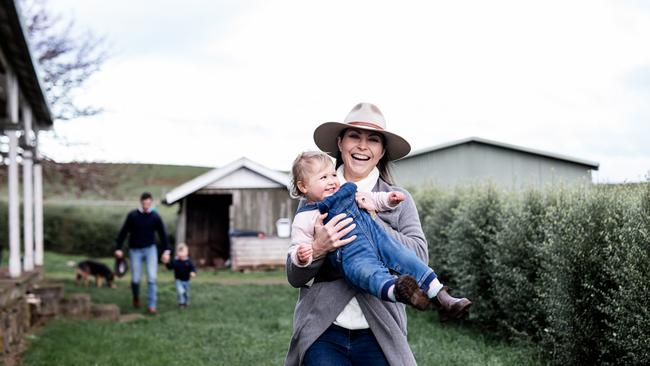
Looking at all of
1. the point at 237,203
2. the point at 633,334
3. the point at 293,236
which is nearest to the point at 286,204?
the point at 237,203

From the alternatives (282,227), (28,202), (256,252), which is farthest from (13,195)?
(282,227)

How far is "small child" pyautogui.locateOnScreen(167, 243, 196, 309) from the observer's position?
1382 centimetres

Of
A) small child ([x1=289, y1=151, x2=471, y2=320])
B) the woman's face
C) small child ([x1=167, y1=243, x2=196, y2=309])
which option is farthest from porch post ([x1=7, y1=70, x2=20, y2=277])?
small child ([x1=289, y1=151, x2=471, y2=320])

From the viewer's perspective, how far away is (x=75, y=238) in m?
32.5

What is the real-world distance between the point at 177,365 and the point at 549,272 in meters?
4.36

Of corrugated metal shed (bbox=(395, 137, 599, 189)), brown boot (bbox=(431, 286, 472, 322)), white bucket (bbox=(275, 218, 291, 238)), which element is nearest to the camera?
brown boot (bbox=(431, 286, 472, 322))

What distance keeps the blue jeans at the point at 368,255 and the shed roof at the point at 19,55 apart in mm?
5962

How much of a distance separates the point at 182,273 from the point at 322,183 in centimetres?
1084

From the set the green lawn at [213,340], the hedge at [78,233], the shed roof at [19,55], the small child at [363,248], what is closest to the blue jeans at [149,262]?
the green lawn at [213,340]

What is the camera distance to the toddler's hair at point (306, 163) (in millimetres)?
3609

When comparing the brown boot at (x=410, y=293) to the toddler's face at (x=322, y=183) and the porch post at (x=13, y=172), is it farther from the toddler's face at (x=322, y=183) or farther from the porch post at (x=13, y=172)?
the porch post at (x=13, y=172)

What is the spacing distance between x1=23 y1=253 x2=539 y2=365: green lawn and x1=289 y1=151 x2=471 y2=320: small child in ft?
16.1

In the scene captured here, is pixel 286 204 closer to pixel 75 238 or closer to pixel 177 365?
pixel 75 238

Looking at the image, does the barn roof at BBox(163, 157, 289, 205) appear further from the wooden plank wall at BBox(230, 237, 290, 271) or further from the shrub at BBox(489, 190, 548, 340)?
the shrub at BBox(489, 190, 548, 340)
